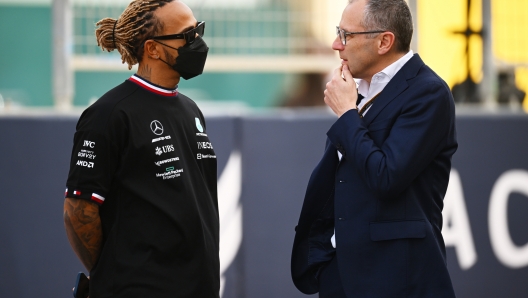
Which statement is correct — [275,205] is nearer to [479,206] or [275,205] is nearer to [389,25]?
[479,206]

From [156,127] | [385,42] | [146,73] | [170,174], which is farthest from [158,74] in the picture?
[385,42]

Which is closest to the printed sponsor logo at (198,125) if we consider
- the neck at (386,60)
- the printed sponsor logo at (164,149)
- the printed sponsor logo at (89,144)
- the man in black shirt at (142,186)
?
the man in black shirt at (142,186)

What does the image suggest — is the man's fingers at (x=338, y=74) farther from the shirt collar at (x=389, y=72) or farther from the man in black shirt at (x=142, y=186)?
the man in black shirt at (x=142, y=186)

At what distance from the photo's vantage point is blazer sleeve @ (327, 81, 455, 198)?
2.50 metres

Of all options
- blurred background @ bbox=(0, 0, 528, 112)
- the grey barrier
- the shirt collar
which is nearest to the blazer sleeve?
the shirt collar

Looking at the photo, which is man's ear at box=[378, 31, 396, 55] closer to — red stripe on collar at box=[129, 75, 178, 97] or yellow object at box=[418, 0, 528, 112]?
red stripe on collar at box=[129, 75, 178, 97]

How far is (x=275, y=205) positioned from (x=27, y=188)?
166 cm

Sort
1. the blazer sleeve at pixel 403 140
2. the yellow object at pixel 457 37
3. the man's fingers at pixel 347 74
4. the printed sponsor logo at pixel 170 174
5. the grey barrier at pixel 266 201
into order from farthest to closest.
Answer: the yellow object at pixel 457 37
the grey barrier at pixel 266 201
the man's fingers at pixel 347 74
the printed sponsor logo at pixel 170 174
the blazer sleeve at pixel 403 140

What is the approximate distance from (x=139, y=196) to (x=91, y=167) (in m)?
0.22

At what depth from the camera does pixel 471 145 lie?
4996 millimetres

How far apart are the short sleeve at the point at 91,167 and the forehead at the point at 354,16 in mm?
1063

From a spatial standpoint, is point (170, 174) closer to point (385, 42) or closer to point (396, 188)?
point (396, 188)

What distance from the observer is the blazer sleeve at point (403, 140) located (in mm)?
2504

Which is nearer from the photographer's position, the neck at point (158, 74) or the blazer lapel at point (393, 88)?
the blazer lapel at point (393, 88)
